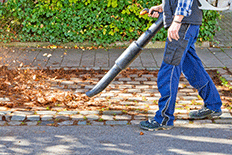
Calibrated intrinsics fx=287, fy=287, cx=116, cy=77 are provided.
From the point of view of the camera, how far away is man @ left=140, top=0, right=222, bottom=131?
322cm

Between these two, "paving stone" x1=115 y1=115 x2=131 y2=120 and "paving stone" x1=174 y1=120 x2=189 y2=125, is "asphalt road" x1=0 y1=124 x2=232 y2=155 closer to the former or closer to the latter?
"paving stone" x1=174 y1=120 x2=189 y2=125

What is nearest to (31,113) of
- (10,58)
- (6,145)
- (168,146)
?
(6,145)

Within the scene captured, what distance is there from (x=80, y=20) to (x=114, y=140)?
14.3 feet

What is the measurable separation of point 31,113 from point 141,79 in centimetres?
216

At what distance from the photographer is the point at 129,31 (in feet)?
23.6

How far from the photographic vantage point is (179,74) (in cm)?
348

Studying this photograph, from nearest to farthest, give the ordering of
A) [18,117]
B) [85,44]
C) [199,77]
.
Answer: [199,77]
[18,117]
[85,44]

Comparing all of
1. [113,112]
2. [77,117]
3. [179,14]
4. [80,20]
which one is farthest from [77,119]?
[80,20]

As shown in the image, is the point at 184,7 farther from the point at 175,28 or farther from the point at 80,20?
the point at 80,20

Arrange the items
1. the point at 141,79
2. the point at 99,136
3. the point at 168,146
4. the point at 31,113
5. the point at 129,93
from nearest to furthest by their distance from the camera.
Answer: the point at 168,146, the point at 99,136, the point at 31,113, the point at 129,93, the point at 141,79

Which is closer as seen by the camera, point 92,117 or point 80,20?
point 92,117

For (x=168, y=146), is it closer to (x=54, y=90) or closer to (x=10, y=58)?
(x=54, y=90)

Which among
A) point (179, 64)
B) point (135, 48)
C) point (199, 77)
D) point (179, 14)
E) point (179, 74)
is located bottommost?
point (199, 77)

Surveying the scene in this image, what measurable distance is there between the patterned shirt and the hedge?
12.9 feet
